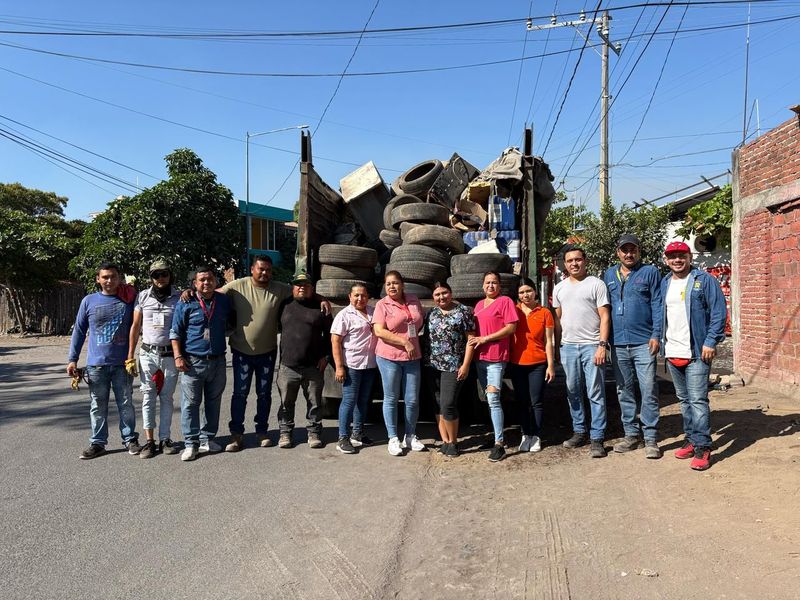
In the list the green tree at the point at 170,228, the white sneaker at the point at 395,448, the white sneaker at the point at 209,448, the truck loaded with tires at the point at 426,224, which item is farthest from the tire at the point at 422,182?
the green tree at the point at 170,228

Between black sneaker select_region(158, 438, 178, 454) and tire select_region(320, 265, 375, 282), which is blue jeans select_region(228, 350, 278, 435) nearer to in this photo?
black sneaker select_region(158, 438, 178, 454)

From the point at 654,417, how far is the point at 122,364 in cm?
505

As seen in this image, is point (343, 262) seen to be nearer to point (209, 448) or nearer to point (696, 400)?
point (209, 448)

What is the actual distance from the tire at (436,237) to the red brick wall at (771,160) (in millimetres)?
4642

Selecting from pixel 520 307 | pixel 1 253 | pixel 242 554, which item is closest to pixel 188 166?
pixel 1 253

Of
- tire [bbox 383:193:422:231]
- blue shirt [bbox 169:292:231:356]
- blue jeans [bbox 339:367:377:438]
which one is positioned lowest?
blue jeans [bbox 339:367:377:438]

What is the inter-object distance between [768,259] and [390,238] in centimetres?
541

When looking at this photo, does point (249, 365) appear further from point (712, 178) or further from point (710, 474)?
point (712, 178)

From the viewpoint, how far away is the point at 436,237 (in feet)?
22.5

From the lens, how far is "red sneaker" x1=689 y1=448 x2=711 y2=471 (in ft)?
16.4

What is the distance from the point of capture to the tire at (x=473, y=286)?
6.11 metres

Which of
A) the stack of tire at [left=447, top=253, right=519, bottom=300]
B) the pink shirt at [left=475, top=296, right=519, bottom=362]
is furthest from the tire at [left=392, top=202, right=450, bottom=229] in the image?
the pink shirt at [left=475, top=296, right=519, bottom=362]

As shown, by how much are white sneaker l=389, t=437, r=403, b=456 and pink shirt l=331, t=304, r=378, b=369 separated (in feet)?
2.45

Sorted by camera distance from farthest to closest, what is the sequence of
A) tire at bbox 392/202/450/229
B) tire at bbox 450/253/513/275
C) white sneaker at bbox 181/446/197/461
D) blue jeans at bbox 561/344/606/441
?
tire at bbox 392/202/450/229 < tire at bbox 450/253/513/275 < blue jeans at bbox 561/344/606/441 < white sneaker at bbox 181/446/197/461
